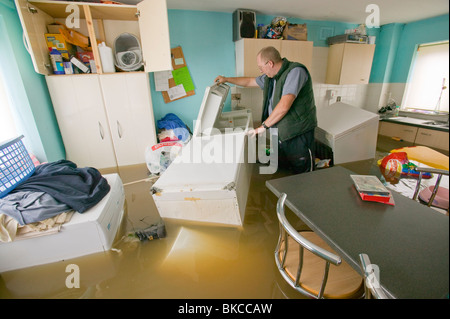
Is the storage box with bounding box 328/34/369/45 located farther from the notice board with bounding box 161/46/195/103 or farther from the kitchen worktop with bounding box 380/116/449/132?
the kitchen worktop with bounding box 380/116/449/132

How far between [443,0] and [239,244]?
160 cm

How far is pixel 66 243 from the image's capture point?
1450 millimetres

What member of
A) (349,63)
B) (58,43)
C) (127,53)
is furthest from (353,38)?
(58,43)

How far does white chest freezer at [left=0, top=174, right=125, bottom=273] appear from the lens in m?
1.38

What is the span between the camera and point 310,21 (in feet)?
11.1

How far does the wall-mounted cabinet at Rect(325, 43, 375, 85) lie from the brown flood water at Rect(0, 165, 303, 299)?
2.87 meters

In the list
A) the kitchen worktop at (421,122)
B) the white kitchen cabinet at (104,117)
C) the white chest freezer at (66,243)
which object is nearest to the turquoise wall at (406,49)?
the kitchen worktop at (421,122)

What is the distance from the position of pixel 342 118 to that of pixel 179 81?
2375 millimetres

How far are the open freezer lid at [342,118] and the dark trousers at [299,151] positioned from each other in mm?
568

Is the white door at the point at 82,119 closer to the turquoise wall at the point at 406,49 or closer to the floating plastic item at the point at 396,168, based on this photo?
the turquoise wall at the point at 406,49

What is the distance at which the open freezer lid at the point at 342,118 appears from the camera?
2475mm

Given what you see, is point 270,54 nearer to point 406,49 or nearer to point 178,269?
point 406,49
